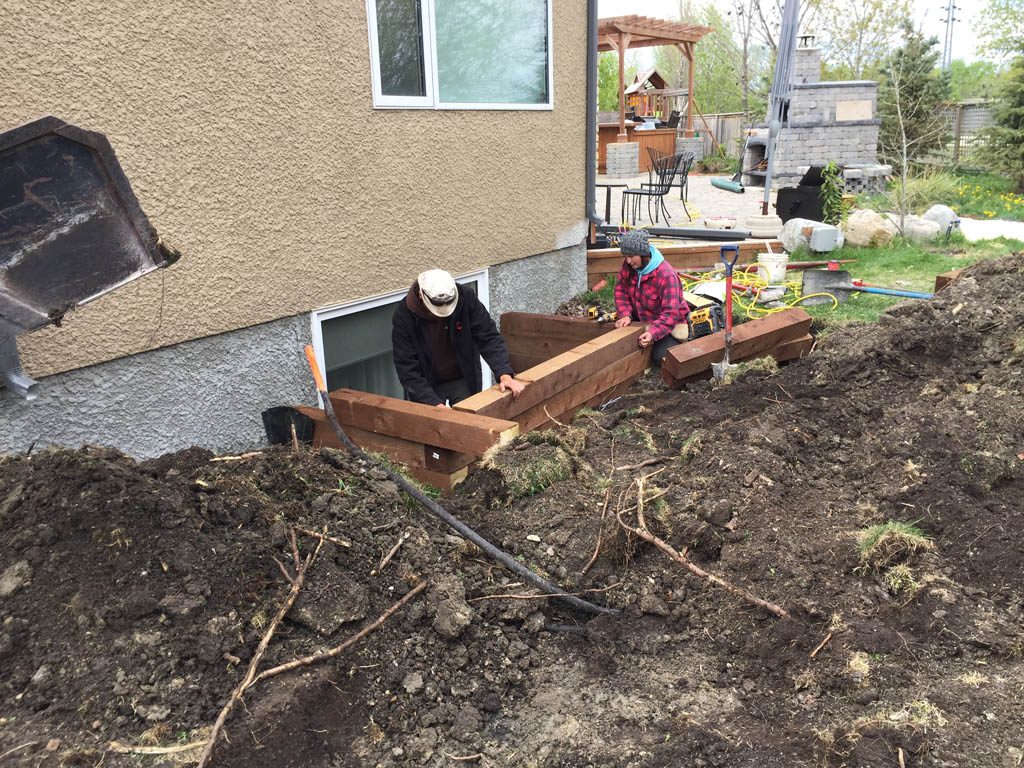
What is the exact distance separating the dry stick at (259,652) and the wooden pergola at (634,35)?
61.0ft

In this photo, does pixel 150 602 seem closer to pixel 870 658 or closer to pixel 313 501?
pixel 313 501

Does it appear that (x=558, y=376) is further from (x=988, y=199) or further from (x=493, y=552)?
(x=988, y=199)

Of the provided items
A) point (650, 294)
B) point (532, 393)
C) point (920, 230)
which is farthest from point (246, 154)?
point (920, 230)

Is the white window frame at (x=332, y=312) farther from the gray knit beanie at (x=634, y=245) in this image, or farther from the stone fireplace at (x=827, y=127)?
the stone fireplace at (x=827, y=127)

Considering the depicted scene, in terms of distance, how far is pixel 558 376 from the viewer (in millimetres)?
5316

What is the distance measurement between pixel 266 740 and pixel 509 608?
113cm

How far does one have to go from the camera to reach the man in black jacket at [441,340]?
16.3ft

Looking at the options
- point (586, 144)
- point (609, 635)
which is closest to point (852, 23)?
point (586, 144)

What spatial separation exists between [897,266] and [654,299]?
4.79m

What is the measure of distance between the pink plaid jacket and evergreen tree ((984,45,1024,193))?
15596mm

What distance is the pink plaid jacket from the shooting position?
650 centimetres

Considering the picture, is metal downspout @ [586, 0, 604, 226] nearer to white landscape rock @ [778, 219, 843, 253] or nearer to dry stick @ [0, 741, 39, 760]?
white landscape rock @ [778, 219, 843, 253]

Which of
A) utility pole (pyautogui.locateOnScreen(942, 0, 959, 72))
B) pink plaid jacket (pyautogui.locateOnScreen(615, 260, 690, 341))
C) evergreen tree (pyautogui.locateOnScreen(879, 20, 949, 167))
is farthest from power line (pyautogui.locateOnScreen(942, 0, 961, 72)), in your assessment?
pink plaid jacket (pyautogui.locateOnScreen(615, 260, 690, 341))

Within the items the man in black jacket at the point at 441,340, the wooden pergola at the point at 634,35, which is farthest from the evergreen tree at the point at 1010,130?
the man in black jacket at the point at 441,340
